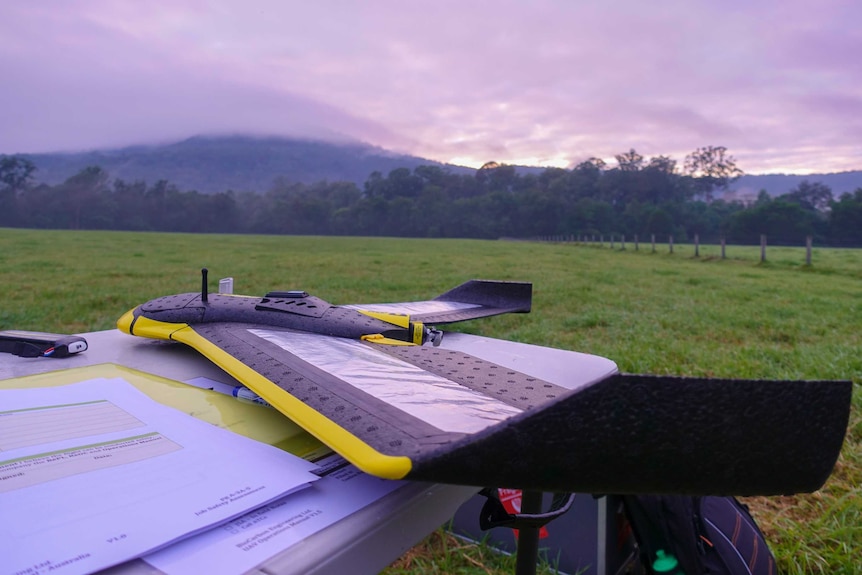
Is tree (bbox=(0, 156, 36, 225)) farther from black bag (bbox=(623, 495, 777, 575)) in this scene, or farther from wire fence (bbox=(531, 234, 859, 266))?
black bag (bbox=(623, 495, 777, 575))

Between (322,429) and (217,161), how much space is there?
125043mm

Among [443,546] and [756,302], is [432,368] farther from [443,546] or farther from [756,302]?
[756,302]

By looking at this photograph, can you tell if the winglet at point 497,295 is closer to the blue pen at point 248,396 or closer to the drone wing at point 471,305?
the drone wing at point 471,305

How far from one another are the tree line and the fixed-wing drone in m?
34.8

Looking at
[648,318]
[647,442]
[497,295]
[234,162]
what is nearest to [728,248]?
[648,318]

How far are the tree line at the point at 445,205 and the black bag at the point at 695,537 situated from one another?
34176mm

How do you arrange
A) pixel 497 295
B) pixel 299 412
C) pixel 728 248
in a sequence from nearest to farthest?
pixel 299 412
pixel 497 295
pixel 728 248

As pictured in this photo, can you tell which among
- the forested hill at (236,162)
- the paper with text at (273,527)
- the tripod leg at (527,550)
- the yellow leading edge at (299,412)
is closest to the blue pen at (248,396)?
the yellow leading edge at (299,412)

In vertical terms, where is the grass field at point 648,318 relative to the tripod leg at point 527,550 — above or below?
below

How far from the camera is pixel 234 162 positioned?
11512 centimetres

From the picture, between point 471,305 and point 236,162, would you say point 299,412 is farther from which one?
point 236,162

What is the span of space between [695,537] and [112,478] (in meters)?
0.98

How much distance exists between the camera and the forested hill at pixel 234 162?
100m

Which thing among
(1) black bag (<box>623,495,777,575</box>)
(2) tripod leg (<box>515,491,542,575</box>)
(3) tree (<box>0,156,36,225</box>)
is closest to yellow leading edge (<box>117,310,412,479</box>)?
(2) tripod leg (<box>515,491,542,575</box>)
